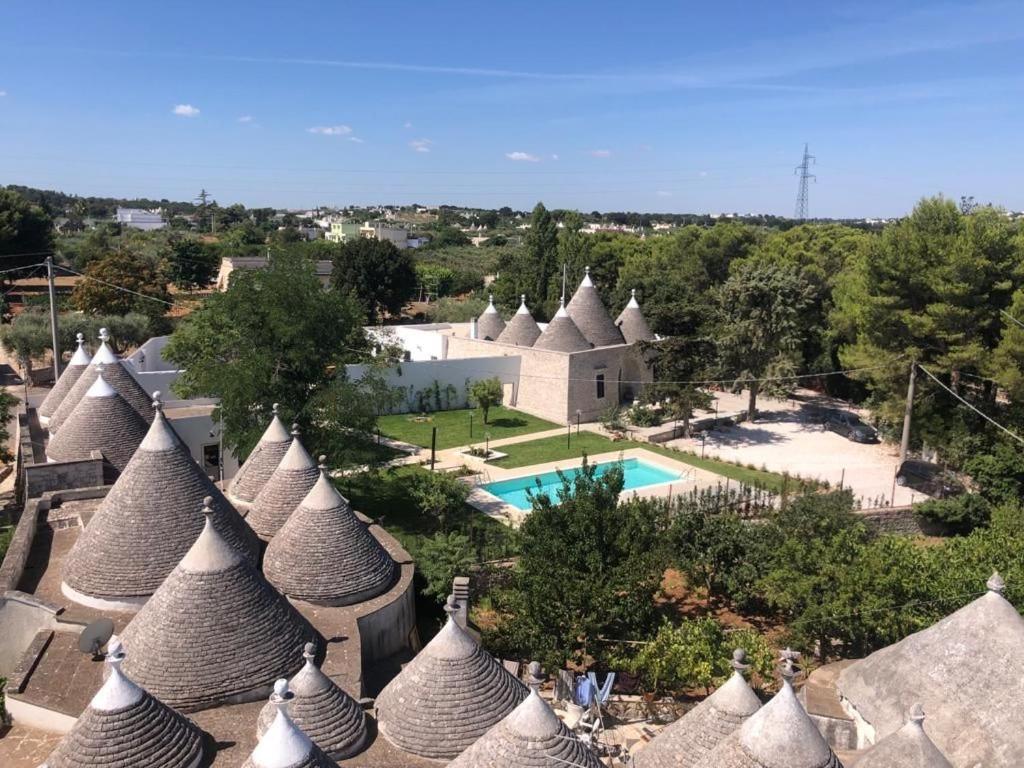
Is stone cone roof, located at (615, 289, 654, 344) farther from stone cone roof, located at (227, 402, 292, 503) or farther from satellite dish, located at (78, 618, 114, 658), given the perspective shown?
satellite dish, located at (78, 618, 114, 658)

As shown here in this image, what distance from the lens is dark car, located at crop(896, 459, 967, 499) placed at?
24062 millimetres

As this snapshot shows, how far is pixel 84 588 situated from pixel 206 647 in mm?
3236

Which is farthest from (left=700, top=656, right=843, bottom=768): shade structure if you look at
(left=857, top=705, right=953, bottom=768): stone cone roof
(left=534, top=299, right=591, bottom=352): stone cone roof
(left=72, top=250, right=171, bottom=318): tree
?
(left=72, top=250, right=171, bottom=318): tree

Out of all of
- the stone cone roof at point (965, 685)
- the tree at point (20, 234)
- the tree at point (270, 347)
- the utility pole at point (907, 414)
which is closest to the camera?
the stone cone roof at point (965, 685)

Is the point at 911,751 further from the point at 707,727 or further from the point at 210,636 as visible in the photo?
the point at 210,636

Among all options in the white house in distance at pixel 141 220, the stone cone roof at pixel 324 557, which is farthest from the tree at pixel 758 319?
the white house in distance at pixel 141 220

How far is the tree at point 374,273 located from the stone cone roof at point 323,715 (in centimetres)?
4345

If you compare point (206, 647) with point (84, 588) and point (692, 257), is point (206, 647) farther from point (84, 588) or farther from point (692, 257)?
point (692, 257)

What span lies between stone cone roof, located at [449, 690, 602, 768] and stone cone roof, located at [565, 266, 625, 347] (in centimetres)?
2715

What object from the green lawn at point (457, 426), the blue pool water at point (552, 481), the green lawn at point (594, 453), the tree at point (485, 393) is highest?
the tree at point (485, 393)

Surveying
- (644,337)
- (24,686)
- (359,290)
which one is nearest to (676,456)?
(644,337)

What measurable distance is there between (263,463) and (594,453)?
14777mm

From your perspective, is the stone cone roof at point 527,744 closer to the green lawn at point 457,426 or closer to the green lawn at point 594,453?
the green lawn at point 594,453

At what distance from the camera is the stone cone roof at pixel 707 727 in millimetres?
7547
